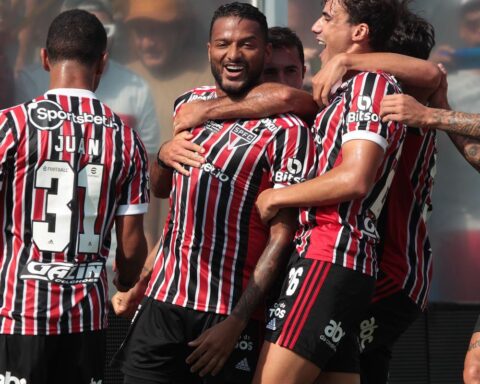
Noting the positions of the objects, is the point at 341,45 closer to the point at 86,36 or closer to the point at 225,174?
the point at 225,174

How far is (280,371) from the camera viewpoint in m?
3.79

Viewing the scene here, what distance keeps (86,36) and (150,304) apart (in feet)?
3.51

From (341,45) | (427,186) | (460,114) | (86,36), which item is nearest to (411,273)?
(427,186)

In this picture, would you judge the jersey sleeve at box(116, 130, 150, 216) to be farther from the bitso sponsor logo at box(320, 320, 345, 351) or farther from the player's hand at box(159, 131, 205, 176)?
the bitso sponsor logo at box(320, 320, 345, 351)

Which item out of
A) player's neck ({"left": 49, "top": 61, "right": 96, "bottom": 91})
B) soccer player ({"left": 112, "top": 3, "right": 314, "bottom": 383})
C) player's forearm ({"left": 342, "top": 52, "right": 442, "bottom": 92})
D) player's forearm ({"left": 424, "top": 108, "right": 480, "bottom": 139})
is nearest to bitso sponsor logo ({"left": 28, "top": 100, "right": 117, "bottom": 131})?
player's neck ({"left": 49, "top": 61, "right": 96, "bottom": 91})

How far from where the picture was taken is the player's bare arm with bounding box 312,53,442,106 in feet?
13.3

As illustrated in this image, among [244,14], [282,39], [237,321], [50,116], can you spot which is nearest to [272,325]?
[237,321]

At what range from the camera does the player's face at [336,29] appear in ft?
13.9

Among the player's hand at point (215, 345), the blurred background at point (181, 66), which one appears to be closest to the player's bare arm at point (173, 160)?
the player's hand at point (215, 345)

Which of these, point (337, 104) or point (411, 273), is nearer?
point (337, 104)

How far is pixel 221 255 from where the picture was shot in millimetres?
4148

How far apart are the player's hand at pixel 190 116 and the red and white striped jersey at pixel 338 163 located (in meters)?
0.52

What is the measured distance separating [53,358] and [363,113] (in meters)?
1.46

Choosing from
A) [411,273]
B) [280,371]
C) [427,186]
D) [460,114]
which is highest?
[460,114]
